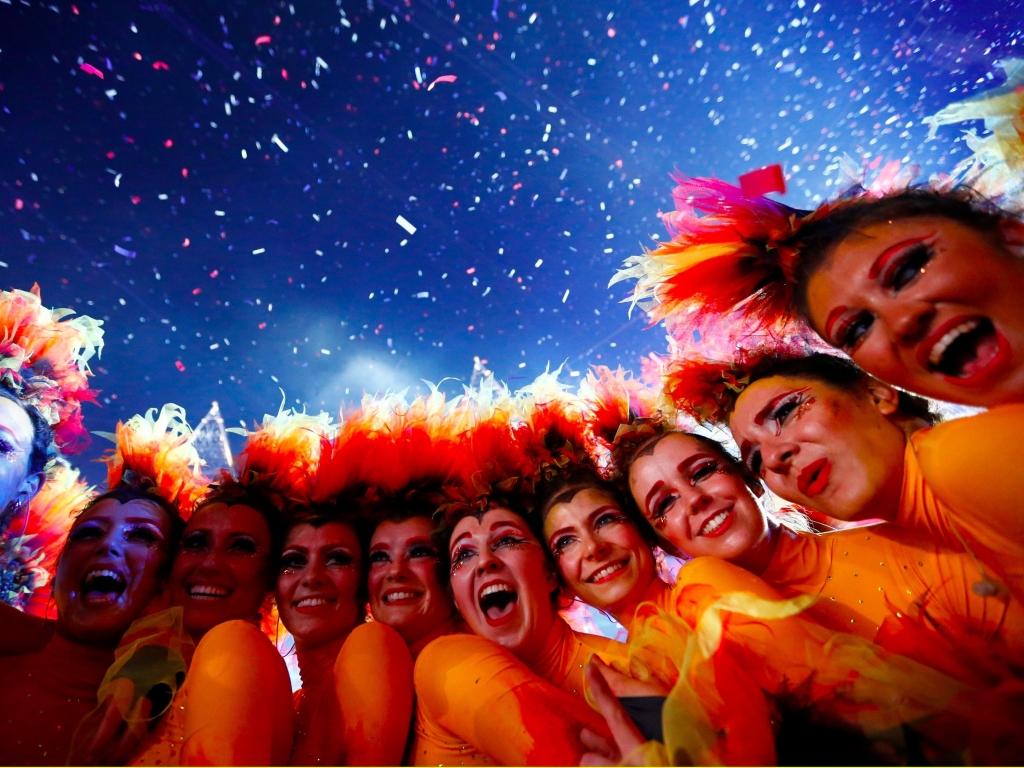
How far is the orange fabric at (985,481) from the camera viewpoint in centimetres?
154

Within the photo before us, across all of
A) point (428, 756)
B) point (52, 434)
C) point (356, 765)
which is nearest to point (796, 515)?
point (428, 756)

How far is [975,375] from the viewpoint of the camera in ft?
5.78

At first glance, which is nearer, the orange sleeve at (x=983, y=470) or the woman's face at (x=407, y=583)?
the orange sleeve at (x=983, y=470)

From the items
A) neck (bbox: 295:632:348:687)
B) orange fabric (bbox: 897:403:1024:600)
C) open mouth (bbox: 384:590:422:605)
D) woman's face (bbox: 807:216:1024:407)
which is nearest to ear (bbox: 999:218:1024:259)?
woman's face (bbox: 807:216:1024:407)

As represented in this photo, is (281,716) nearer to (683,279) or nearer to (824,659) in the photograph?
(824,659)

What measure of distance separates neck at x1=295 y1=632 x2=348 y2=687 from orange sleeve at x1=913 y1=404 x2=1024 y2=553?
2.14 m

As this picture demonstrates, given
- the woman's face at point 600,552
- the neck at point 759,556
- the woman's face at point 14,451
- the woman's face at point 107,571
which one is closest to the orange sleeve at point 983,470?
the neck at point 759,556

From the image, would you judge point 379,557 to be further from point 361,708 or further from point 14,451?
point 14,451

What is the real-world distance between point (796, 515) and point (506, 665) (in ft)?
5.20

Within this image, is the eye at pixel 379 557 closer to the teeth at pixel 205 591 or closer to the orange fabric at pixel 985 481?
the teeth at pixel 205 591

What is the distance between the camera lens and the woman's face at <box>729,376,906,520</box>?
2.02m

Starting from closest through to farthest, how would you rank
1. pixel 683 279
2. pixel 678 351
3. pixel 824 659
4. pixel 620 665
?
1. pixel 824 659
2. pixel 620 665
3. pixel 683 279
4. pixel 678 351

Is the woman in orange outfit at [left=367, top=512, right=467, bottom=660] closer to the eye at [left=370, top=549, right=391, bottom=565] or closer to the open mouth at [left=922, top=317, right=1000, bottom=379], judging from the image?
the eye at [left=370, top=549, right=391, bottom=565]

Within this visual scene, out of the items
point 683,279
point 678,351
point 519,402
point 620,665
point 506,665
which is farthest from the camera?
point 519,402
